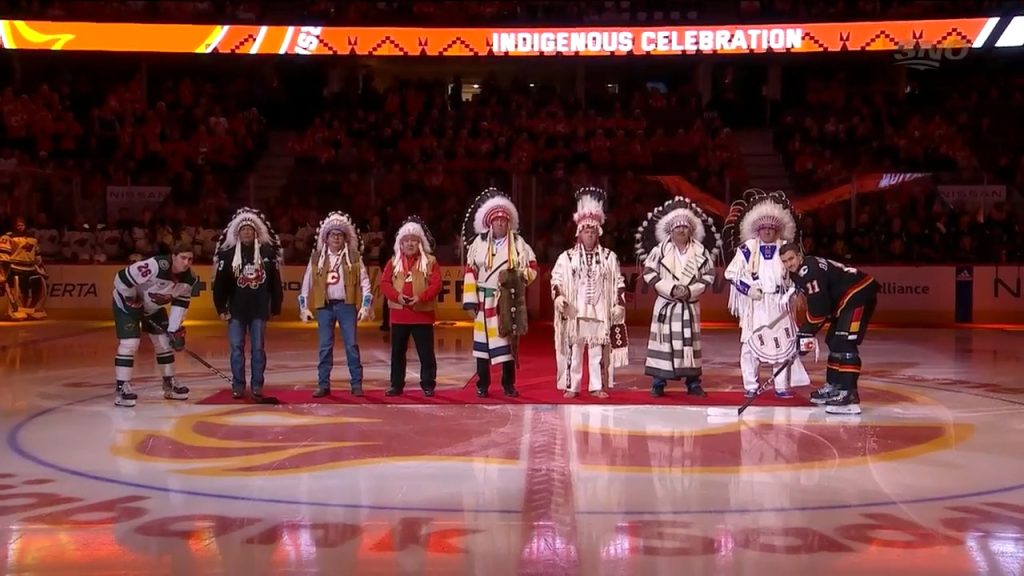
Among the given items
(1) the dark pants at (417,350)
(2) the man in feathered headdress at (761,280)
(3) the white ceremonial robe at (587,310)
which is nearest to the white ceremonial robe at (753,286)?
(2) the man in feathered headdress at (761,280)

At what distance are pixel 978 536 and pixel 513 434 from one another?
3.76 meters

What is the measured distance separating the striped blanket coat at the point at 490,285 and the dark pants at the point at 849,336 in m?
2.88

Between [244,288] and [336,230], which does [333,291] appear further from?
[244,288]

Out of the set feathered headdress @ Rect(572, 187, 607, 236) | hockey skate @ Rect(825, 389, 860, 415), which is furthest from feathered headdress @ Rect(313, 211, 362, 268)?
hockey skate @ Rect(825, 389, 860, 415)

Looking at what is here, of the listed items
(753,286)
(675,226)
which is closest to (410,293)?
(675,226)

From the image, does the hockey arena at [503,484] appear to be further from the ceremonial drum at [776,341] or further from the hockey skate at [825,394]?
the ceremonial drum at [776,341]

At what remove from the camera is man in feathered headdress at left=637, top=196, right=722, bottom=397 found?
10.2m

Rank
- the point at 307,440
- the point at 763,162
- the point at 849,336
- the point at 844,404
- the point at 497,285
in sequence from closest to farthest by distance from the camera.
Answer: the point at 307,440 < the point at 849,336 < the point at 844,404 < the point at 497,285 < the point at 763,162

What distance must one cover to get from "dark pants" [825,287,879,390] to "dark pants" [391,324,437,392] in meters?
3.73

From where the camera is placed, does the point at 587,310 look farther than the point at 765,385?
Yes

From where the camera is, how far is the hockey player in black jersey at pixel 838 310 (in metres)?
9.27

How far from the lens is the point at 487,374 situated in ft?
33.4

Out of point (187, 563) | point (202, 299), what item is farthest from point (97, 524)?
point (202, 299)

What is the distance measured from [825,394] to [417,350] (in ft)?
12.8
